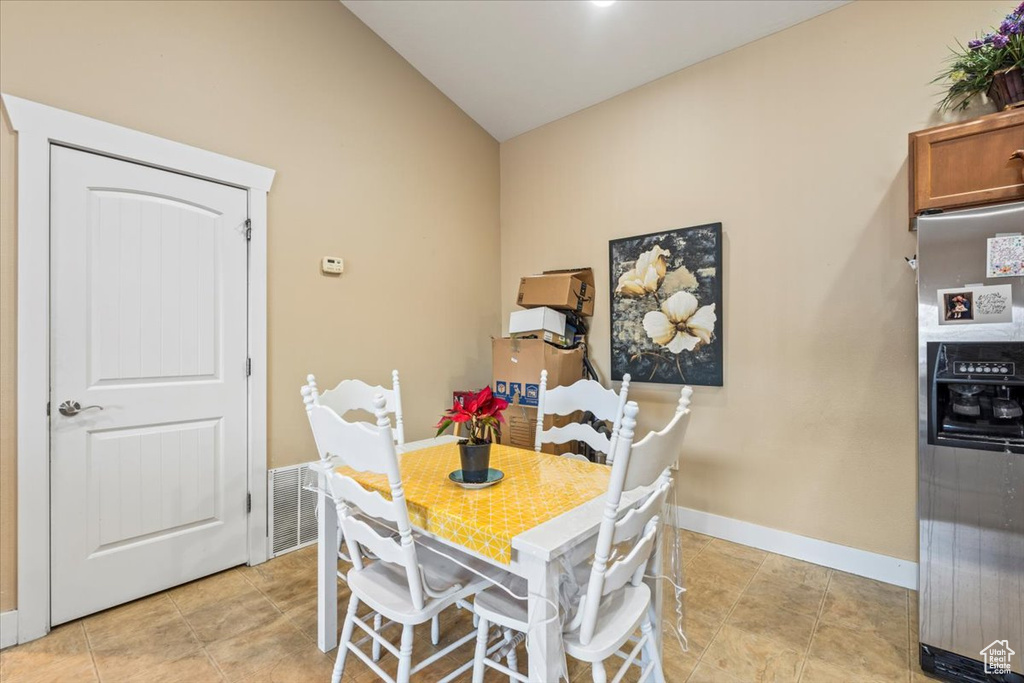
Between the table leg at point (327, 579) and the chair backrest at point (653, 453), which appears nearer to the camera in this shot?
the chair backrest at point (653, 453)

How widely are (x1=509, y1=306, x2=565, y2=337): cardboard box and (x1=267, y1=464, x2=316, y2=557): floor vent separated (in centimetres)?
168

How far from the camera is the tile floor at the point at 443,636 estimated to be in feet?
5.79

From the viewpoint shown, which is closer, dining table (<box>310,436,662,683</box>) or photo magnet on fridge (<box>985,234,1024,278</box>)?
dining table (<box>310,436,662,683</box>)

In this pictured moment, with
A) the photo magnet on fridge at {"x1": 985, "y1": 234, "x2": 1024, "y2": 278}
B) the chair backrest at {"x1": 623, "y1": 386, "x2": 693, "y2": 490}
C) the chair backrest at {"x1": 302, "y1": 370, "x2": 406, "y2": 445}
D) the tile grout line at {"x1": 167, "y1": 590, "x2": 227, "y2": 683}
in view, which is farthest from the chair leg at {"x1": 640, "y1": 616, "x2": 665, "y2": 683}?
the photo magnet on fridge at {"x1": 985, "y1": 234, "x2": 1024, "y2": 278}

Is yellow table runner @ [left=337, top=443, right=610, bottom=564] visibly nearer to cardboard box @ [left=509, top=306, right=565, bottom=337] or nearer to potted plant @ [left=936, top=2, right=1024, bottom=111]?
cardboard box @ [left=509, top=306, right=565, bottom=337]

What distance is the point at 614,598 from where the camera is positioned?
140cm

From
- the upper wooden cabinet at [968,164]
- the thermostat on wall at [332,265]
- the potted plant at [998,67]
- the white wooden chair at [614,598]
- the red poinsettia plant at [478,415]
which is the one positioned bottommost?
the white wooden chair at [614,598]

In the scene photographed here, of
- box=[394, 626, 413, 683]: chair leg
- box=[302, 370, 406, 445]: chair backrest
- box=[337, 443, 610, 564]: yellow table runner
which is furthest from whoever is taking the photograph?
box=[302, 370, 406, 445]: chair backrest

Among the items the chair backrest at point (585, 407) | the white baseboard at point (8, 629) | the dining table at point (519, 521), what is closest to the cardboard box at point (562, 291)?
the chair backrest at point (585, 407)

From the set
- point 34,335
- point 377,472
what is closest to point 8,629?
point 34,335

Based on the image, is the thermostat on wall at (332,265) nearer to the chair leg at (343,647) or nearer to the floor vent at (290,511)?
the floor vent at (290,511)

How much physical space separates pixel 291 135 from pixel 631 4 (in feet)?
7.08

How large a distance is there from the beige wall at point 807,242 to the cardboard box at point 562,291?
515 millimetres

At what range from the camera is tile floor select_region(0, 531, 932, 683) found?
177cm
